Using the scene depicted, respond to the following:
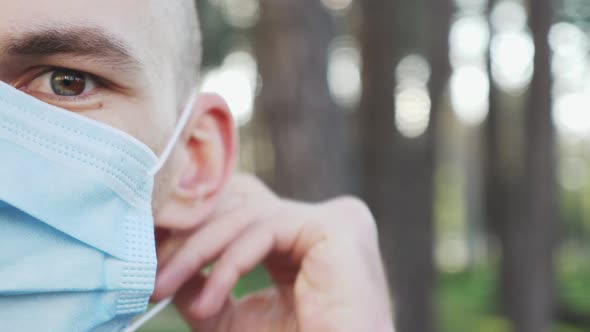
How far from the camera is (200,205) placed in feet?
6.65

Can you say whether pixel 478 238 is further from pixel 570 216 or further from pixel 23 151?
pixel 23 151

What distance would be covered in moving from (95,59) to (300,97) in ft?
8.72

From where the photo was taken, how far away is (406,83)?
40.5ft

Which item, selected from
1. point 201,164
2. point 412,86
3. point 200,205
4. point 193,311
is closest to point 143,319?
point 193,311

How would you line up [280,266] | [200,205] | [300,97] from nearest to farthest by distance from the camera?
1. [200,205]
2. [280,266]
3. [300,97]

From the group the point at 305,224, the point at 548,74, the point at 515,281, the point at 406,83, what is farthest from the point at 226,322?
the point at 406,83

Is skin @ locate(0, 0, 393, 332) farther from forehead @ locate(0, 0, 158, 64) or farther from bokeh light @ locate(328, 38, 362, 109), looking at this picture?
bokeh light @ locate(328, 38, 362, 109)

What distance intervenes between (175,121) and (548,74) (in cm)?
620

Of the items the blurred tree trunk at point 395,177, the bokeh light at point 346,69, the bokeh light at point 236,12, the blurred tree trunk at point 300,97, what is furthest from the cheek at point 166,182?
the bokeh light at point 236,12

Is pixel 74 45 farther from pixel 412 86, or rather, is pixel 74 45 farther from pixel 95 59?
pixel 412 86

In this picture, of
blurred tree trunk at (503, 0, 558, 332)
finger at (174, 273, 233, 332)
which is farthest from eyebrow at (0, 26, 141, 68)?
blurred tree trunk at (503, 0, 558, 332)

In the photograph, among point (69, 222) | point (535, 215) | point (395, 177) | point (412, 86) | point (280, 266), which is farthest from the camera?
point (412, 86)

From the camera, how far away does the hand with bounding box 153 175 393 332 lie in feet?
6.25

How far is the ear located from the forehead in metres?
0.27
